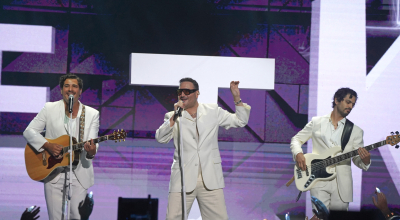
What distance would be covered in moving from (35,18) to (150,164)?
2.58 m

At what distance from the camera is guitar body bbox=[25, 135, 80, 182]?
14.6ft

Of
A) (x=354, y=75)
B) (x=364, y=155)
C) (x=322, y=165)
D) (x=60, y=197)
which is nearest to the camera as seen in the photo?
(x=60, y=197)

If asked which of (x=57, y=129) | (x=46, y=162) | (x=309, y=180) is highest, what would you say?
(x=57, y=129)

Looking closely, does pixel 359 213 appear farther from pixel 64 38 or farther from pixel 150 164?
pixel 64 38

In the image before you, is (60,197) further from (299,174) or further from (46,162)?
(299,174)

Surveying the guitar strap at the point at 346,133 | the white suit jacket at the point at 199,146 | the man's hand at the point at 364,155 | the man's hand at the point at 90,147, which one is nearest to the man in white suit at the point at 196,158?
the white suit jacket at the point at 199,146

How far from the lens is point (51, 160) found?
4535 millimetres

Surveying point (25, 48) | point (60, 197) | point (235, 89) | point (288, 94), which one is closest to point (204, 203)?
point (235, 89)

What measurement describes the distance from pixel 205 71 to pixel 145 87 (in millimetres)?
872

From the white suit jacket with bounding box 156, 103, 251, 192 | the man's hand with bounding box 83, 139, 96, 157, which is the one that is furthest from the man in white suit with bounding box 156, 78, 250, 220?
the man's hand with bounding box 83, 139, 96, 157

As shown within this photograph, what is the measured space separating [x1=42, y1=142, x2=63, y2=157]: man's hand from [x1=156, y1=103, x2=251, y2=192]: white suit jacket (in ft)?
3.68

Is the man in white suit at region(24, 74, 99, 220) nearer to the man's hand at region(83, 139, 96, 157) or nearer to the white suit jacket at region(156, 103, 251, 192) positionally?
the man's hand at region(83, 139, 96, 157)

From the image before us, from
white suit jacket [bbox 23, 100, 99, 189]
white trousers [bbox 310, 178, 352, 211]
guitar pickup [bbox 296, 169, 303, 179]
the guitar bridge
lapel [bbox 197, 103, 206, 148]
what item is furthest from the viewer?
guitar pickup [bbox 296, 169, 303, 179]

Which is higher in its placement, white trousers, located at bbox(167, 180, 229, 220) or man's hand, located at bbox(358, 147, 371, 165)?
man's hand, located at bbox(358, 147, 371, 165)
